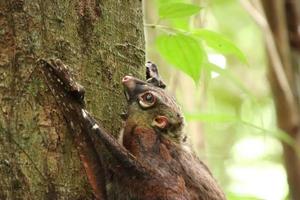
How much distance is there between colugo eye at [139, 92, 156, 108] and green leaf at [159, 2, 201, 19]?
14.3 inches

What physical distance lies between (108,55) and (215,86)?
14.3ft

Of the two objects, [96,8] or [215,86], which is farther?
[215,86]

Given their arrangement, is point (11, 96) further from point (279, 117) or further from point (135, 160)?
point (279, 117)

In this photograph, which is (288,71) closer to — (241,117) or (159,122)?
(241,117)

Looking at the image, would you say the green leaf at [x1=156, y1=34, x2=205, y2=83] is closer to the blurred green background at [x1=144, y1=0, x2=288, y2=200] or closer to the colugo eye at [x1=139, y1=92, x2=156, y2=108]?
the colugo eye at [x1=139, y1=92, x2=156, y2=108]

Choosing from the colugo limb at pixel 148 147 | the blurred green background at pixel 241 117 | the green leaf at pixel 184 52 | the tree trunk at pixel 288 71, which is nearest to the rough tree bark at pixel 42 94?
the colugo limb at pixel 148 147

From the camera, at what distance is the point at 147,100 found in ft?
8.22

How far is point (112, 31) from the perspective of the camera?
91.4 inches

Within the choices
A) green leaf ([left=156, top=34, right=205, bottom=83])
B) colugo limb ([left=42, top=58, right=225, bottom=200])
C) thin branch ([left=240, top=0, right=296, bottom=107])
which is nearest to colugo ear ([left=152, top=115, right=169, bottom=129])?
colugo limb ([left=42, top=58, right=225, bottom=200])

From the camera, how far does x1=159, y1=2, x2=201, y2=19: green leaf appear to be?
8.49ft

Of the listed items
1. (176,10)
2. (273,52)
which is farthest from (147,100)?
(273,52)

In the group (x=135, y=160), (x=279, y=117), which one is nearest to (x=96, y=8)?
(x=135, y=160)

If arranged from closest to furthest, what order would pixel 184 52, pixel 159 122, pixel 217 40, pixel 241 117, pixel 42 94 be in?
pixel 42 94
pixel 159 122
pixel 184 52
pixel 217 40
pixel 241 117

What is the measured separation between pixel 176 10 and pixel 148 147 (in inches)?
24.0
